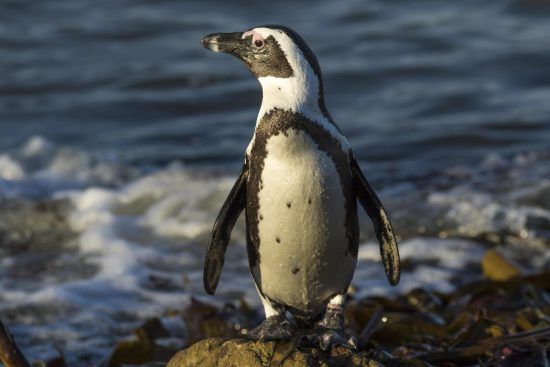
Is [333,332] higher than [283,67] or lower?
lower

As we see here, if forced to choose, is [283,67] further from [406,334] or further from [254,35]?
[406,334]

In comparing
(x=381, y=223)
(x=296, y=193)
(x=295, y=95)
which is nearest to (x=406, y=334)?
(x=381, y=223)

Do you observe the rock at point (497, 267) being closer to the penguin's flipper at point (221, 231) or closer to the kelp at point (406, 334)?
the kelp at point (406, 334)

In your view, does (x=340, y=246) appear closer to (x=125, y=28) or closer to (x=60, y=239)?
(x=60, y=239)

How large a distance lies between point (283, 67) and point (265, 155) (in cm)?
32

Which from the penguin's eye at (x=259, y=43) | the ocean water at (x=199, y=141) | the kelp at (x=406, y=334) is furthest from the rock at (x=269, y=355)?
the ocean water at (x=199, y=141)

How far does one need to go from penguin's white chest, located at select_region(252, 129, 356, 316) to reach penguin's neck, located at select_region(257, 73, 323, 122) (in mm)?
99

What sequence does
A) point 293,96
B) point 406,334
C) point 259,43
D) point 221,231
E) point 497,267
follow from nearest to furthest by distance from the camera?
point 293,96 → point 259,43 → point 221,231 → point 406,334 → point 497,267

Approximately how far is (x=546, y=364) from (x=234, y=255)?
3715 mm

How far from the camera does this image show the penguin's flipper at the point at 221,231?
14.1 feet

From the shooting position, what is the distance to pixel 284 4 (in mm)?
16391

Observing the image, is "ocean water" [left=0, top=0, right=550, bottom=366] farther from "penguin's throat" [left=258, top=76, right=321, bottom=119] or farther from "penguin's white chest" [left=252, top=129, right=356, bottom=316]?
"penguin's throat" [left=258, top=76, right=321, bottom=119]

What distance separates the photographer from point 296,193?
3984mm

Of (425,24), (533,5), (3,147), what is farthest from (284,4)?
(3,147)
